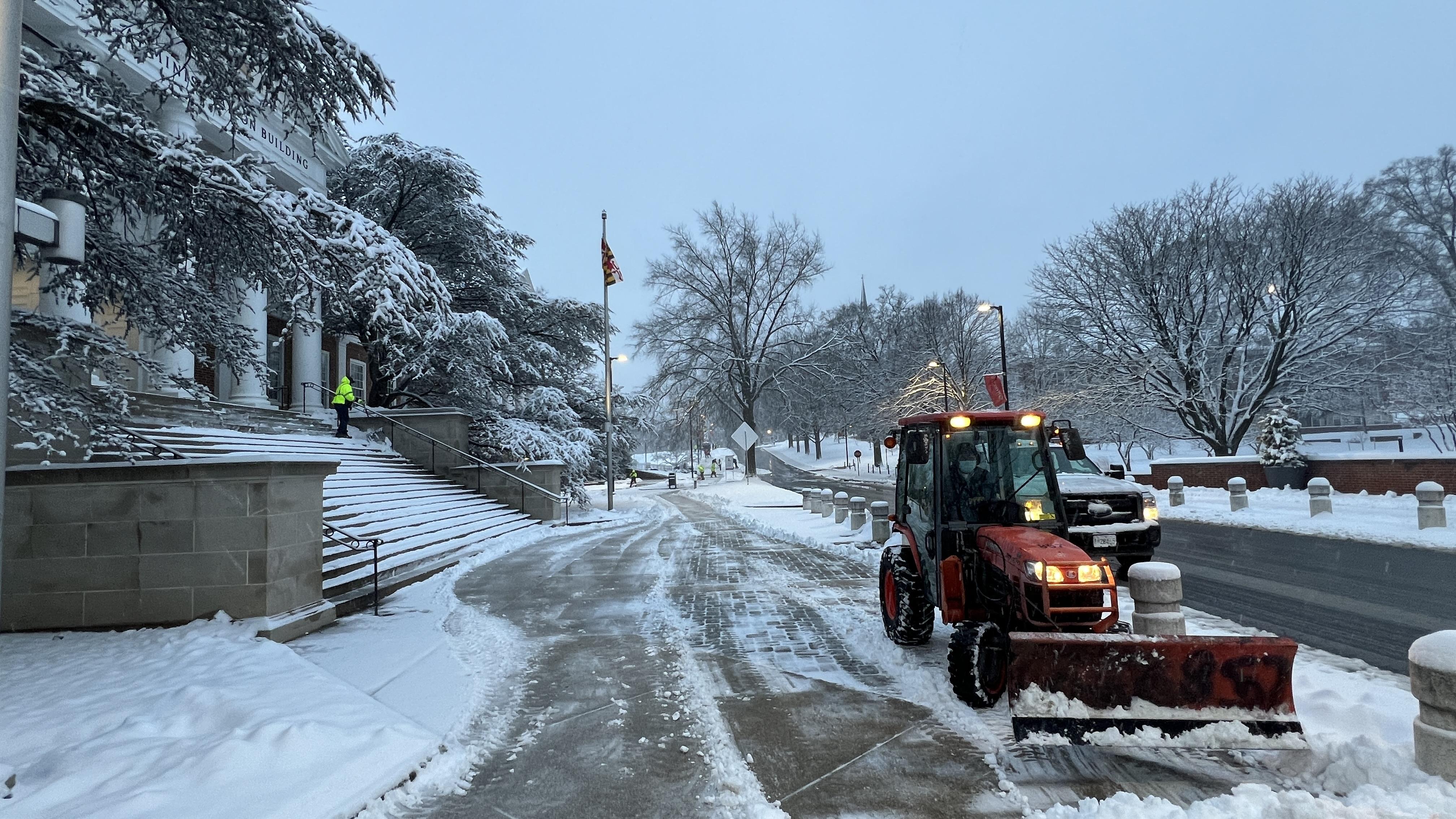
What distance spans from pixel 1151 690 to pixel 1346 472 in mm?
20974

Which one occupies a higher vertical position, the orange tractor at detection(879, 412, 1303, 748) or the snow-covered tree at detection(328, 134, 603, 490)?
the snow-covered tree at detection(328, 134, 603, 490)

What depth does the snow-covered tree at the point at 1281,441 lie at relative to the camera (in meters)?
21.3

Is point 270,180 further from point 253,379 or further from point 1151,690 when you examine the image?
point 253,379

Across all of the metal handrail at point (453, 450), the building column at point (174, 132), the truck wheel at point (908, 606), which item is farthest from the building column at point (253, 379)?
the truck wheel at point (908, 606)

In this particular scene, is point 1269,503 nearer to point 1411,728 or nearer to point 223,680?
point 1411,728

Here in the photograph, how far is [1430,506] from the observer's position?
13.0 meters

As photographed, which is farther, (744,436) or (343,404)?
(744,436)

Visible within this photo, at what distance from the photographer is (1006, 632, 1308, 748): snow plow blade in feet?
13.5

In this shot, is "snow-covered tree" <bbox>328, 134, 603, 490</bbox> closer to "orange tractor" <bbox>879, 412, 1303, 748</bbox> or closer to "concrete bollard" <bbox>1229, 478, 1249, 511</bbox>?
"orange tractor" <bbox>879, 412, 1303, 748</bbox>

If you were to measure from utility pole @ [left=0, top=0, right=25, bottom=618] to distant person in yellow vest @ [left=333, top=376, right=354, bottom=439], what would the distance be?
1466cm

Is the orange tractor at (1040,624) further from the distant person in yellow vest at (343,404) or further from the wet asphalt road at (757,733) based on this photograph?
the distant person in yellow vest at (343,404)

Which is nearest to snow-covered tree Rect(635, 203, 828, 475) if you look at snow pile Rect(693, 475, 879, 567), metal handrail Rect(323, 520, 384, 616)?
snow pile Rect(693, 475, 879, 567)

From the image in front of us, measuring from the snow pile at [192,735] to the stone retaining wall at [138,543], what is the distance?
0.74 m

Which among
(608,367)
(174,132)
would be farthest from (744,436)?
(174,132)
